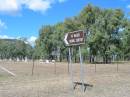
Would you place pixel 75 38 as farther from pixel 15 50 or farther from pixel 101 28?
pixel 15 50

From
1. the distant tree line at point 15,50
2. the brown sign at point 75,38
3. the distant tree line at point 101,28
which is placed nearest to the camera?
the brown sign at point 75,38

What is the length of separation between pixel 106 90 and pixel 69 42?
118 inches

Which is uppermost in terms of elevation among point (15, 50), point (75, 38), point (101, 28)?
point (101, 28)

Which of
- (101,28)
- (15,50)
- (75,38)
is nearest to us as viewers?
(75,38)

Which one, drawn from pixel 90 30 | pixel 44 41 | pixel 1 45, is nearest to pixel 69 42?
pixel 90 30

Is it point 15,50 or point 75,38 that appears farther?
point 15,50

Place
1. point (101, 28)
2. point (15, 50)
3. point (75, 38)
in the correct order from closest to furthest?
point (75, 38) < point (101, 28) < point (15, 50)

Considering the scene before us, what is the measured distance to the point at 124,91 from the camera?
1712 centimetres

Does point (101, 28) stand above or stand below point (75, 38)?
above

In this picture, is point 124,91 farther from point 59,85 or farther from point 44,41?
point 44,41

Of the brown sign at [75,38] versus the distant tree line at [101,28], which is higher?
the distant tree line at [101,28]

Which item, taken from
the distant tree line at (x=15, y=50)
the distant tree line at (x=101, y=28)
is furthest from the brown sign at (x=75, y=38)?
the distant tree line at (x=15, y=50)

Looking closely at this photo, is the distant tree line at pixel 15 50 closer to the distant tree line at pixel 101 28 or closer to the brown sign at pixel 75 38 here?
the distant tree line at pixel 101 28

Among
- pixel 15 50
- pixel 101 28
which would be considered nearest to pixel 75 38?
pixel 101 28
